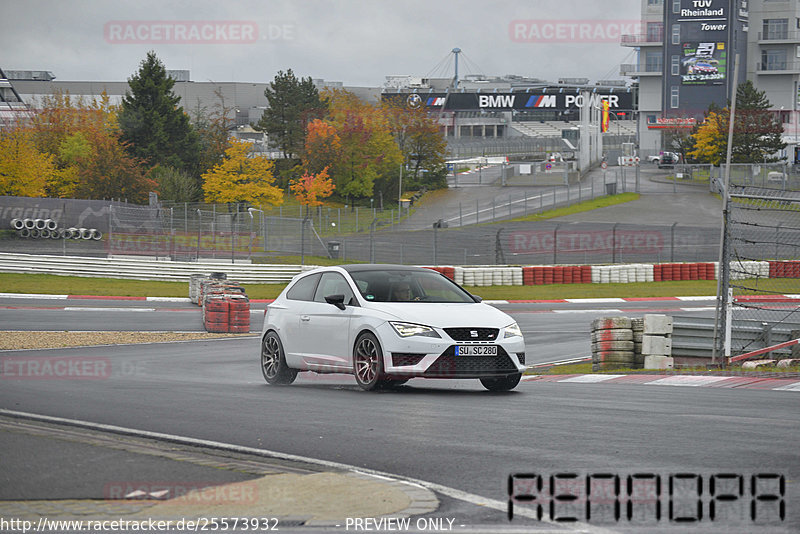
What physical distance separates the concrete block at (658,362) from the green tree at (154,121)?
69038 millimetres

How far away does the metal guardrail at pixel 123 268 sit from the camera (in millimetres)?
44188

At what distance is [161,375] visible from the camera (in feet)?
52.2

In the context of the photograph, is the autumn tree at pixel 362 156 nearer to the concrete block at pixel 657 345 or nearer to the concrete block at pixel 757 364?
the concrete block at pixel 657 345

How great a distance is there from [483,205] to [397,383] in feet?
214

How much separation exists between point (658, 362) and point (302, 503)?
11.8 m

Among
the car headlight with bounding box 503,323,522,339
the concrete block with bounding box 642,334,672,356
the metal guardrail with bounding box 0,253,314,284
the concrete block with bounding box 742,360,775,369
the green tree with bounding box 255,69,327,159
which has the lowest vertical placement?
the metal guardrail with bounding box 0,253,314,284

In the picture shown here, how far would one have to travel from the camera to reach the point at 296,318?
13.7 meters

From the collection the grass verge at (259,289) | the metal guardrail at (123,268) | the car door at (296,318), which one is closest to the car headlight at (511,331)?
the car door at (296,318)

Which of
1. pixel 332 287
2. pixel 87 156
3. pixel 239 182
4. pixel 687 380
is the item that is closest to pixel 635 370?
pixel 687 380

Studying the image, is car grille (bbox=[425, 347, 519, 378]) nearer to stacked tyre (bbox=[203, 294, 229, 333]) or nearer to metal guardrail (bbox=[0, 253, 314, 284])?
stacked tyre (bbox=[203, 294, 229, 333])

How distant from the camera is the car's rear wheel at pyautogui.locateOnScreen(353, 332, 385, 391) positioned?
1216 centimetres

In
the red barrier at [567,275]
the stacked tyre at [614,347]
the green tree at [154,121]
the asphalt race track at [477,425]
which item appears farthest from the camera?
the green tree at [154,121]

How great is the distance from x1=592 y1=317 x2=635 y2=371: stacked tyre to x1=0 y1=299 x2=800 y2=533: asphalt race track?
3333mm

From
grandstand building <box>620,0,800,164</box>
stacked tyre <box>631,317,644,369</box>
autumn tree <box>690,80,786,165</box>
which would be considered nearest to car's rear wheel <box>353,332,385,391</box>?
stacked tyre <box>631,317,644,369</box>
